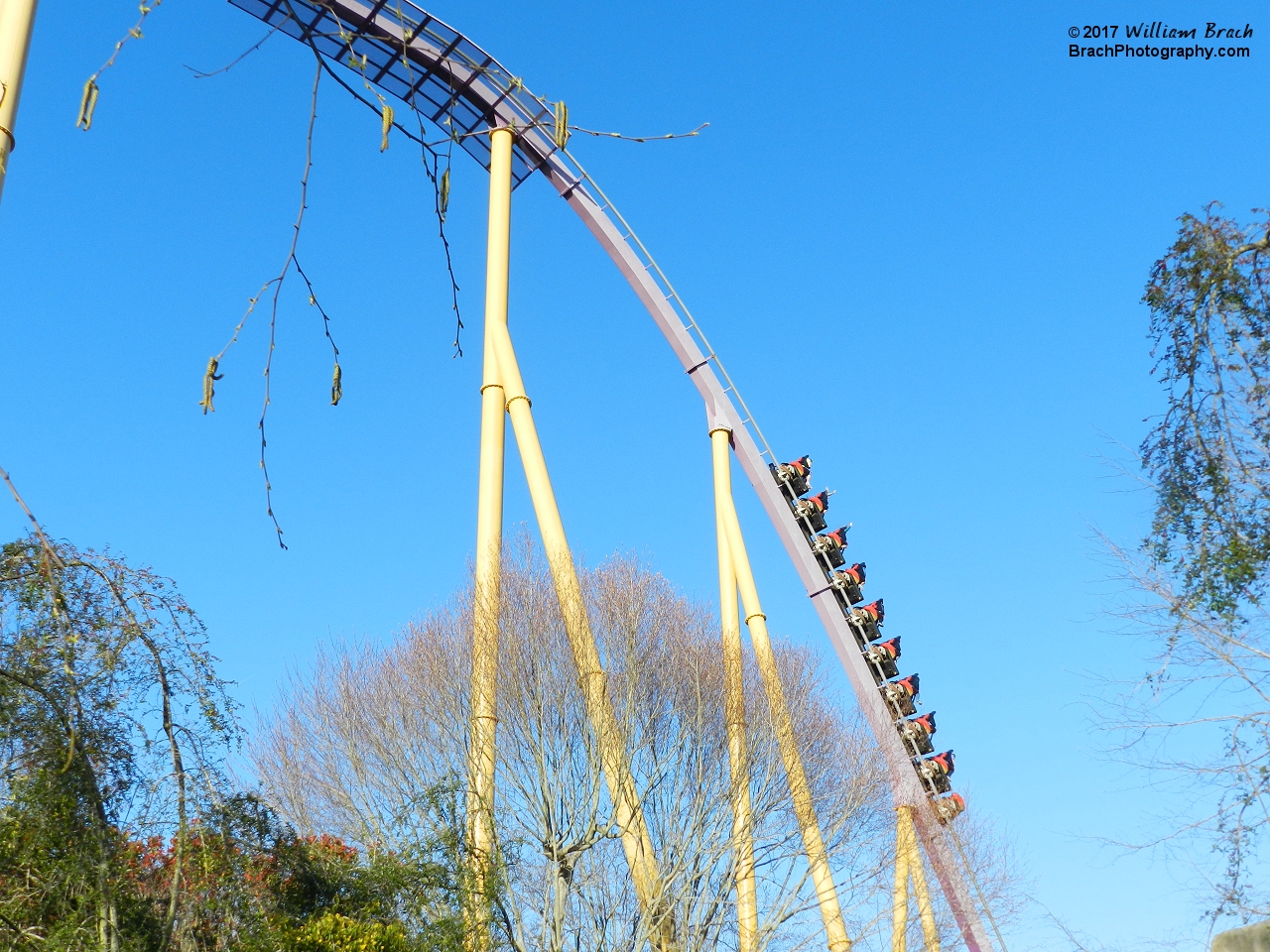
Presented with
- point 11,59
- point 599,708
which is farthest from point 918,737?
point 11,59

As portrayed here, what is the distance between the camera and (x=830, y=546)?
16.8 meters

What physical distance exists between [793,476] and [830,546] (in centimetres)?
112

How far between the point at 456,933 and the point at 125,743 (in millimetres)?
4709

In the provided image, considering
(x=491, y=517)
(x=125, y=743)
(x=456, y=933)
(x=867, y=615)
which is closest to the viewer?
(x=125, y=743)

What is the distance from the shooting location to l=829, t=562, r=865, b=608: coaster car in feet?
54.1

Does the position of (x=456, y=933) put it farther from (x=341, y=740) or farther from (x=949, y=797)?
(x=949, y=797)

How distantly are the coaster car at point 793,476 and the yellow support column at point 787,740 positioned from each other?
207 centimetres

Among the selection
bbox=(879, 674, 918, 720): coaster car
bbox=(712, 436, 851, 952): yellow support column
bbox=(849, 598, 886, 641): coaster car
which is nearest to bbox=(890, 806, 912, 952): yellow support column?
bbox=(712, 436, 851, 952): yellow support column

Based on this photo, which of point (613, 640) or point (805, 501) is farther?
point (805, 501)

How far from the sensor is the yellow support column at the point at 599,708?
447 inches

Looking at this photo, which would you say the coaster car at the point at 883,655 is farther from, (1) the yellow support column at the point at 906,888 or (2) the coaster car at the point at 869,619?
(1) the yellow support column at the point at 906,888

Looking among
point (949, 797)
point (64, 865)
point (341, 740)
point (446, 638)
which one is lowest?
point (64, 865)

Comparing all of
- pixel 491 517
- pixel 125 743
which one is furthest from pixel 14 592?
pixel 491 517

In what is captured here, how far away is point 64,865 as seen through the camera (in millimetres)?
6352
